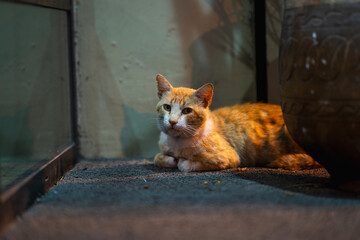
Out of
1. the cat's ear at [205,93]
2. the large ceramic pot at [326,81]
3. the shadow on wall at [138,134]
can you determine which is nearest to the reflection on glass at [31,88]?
the shadow on wall at [138,134]

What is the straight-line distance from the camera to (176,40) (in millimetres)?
3418

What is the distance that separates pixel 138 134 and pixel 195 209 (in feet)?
5.68

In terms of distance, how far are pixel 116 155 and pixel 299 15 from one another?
206cm

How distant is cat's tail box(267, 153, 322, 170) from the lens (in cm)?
278

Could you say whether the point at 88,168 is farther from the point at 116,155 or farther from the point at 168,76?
the point at 168,76

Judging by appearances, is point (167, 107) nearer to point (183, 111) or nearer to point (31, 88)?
point (183, 111)

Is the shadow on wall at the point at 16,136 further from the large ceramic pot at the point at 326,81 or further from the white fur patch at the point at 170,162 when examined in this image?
the large ceramic pot at the point at 326,81

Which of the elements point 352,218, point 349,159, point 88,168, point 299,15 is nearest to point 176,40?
point 88,168

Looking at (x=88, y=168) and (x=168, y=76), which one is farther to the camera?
(x=168, y=76)

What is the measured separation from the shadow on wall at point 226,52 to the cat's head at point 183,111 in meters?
0.64

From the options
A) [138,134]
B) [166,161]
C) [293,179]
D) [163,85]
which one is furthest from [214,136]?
[138,134]

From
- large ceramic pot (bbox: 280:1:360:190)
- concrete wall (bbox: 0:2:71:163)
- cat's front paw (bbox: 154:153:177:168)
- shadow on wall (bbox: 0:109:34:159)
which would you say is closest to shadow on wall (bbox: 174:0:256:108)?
cat's front paw (bbox: 154:153:177:168)

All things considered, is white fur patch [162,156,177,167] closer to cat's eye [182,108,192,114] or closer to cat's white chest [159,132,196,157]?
cat's white chest [159,132,196,157]

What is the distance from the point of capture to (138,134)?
3469 mm
